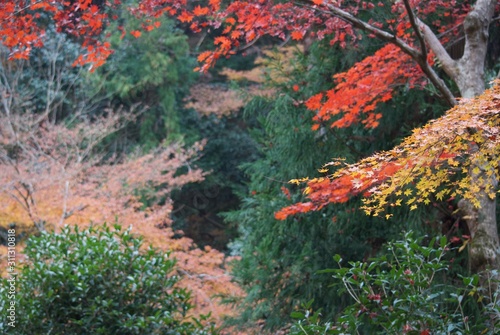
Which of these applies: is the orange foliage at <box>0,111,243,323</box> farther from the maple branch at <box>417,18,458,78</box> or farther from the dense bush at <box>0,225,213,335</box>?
the maple branch at <box>417,18,458,78</box>

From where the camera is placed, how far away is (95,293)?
3721mm

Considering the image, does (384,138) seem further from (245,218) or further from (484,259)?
(484,259)

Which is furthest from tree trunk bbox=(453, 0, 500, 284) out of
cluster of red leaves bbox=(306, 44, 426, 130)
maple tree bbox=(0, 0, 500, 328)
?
cluster of red leaves bbox=(306, 44, 426, 130)

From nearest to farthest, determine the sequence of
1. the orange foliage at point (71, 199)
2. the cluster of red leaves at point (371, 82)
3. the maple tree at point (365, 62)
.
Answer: the maple tree at point (365, 62), the cluster of red leaves at point (371, 82), the orange foliage at point (71, 199)

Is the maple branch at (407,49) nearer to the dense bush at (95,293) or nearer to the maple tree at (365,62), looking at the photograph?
the maple tree at (365,62)

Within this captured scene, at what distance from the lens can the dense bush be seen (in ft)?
11.8

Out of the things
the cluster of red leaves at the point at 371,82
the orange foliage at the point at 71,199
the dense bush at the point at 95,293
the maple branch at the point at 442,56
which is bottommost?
the orange foliage at the point at 71,199

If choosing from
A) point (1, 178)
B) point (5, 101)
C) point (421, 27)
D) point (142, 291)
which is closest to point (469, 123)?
point (421, 27)

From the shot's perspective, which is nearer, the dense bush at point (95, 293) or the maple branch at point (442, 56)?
the maple branch at point (442, 56)

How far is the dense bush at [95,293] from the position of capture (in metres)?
3.61

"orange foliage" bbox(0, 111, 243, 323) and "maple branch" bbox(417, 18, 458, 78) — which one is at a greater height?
"maple branch" bbox(417, 18, 458, 78)

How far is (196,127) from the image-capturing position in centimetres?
1184

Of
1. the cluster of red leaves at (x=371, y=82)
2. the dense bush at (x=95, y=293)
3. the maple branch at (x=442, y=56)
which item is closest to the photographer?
the maple branch at (x=442, y=56)

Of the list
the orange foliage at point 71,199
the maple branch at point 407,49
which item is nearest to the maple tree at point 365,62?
the maple branch at point 407,49
